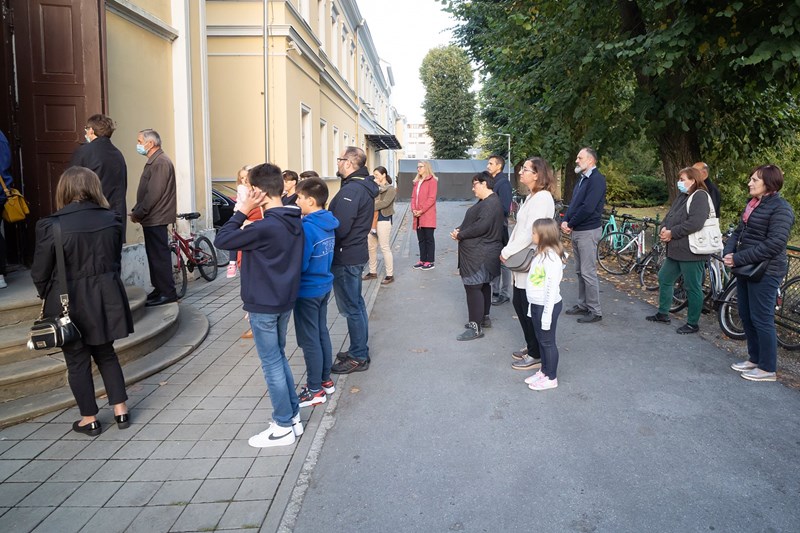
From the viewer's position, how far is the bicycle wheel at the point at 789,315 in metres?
6.34

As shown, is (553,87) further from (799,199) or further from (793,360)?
(793,360)

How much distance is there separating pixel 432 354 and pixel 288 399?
2362mm

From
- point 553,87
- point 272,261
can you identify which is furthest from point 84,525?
point 553,87

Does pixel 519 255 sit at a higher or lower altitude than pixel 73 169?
lower

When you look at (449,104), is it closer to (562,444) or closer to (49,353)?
(49,353)

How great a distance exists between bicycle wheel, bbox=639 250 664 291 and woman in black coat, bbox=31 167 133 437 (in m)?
8.00

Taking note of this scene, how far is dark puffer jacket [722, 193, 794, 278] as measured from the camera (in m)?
5.29

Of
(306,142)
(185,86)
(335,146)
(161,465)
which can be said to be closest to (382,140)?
(335,146)

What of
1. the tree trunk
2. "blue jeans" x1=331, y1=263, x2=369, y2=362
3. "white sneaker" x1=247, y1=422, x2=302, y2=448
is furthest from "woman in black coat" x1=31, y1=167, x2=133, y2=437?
the tree trunk

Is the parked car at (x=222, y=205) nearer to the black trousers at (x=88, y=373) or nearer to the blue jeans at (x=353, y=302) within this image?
the blue jeans at (x=353, y=302)

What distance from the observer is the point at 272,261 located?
3.95m

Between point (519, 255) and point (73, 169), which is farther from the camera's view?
point (519, 255)

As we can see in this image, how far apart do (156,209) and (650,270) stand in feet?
24.8

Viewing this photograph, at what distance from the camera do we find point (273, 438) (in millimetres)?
4141
